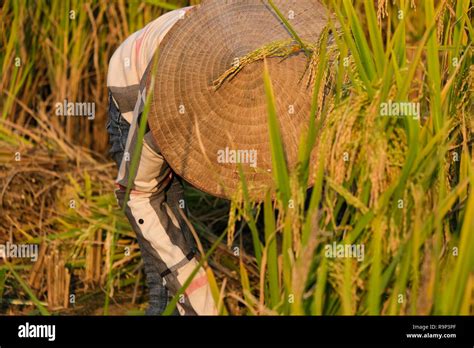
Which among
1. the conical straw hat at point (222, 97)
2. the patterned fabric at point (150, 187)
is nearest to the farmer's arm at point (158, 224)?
the patterned fabric at point (150, 187)

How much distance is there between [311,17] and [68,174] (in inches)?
66.6

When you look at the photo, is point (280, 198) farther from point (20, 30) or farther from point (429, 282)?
point (20, 30)

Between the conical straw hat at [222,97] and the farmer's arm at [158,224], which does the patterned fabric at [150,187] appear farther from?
the conical straw hat at [222,97]

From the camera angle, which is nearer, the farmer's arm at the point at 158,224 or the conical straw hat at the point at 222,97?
the conical straw hat at the point at 222,97

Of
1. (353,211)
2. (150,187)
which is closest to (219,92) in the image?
(150,187)

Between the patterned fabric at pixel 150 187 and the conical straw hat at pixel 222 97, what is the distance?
120 mm

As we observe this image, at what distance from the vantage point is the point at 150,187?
2.72m

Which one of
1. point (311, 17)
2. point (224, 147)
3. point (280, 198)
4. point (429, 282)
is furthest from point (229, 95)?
point (429, 282)

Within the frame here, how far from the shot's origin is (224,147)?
2.49m

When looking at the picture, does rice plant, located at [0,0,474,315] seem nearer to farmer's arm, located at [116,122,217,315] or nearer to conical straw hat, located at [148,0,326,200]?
conical straw hat, located at [148,0,326,200]

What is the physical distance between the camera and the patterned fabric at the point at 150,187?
2.62 meters

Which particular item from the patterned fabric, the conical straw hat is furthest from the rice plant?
the patterned fabric

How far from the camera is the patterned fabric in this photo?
2.62 m

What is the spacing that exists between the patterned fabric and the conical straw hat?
0.12m
